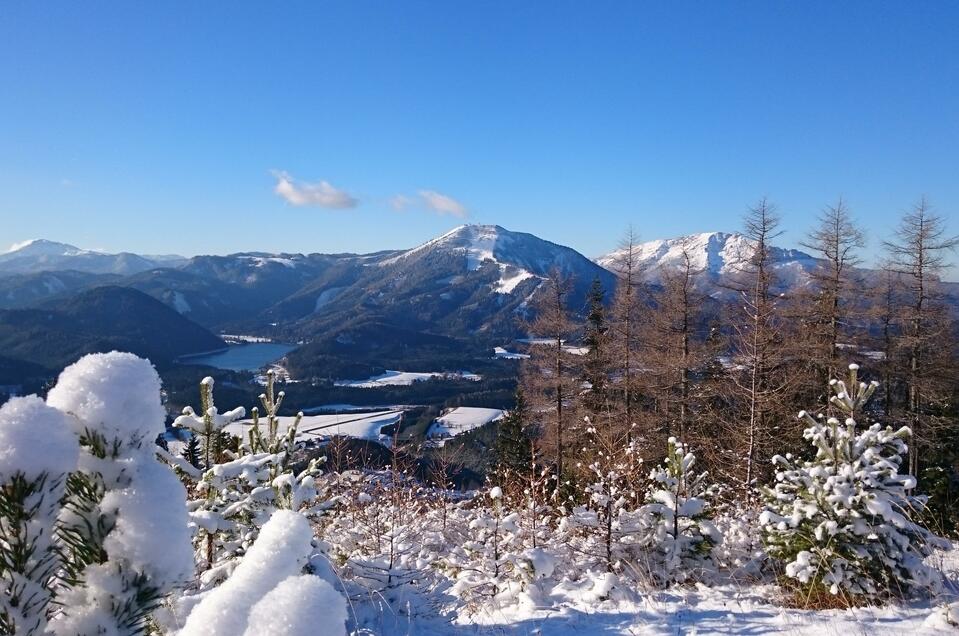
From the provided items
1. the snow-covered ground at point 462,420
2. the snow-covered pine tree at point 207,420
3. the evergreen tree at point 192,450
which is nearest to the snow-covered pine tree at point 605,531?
the snow-covered pine tree at point 207,420

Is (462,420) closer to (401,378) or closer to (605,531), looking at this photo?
(401,378)

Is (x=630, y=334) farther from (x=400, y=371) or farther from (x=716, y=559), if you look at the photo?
(x=400, y=371)

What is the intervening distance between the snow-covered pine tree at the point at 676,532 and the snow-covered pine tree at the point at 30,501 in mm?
5985

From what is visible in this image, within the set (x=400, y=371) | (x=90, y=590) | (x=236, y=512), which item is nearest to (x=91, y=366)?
(x=90, y=590)

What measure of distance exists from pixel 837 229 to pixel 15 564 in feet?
66.7

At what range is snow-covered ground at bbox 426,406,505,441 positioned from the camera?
81194 mm

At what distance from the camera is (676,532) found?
19.9ft

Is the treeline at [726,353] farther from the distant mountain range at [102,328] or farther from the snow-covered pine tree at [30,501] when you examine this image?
the distant mountain range at [102,328]

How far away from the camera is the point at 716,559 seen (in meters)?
6.22

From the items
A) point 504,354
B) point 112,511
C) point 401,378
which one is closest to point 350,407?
point 401,378

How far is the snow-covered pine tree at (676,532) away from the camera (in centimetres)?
593

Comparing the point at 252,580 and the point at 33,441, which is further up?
Answer: the point at 33,441

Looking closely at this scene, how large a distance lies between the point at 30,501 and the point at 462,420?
89881 millimetres

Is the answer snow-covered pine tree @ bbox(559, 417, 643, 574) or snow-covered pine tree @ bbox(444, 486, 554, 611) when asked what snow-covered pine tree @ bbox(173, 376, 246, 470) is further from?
snow-covered pine tree @ bbox(559, 417, 643, 574)
